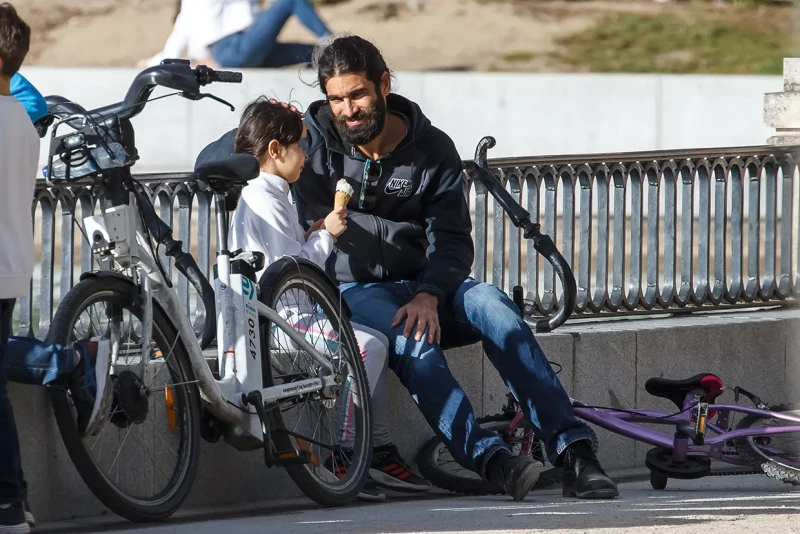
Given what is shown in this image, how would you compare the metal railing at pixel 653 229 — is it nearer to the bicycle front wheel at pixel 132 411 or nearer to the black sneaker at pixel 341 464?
the black sneaker at pixel 341 464

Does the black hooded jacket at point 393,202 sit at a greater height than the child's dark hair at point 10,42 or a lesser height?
lesser

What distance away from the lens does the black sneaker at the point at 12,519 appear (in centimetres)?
437

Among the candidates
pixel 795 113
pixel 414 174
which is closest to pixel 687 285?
pixel 795 113

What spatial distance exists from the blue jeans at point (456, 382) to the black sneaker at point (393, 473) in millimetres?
319

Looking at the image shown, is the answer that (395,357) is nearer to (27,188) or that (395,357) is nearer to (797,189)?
(27,188)

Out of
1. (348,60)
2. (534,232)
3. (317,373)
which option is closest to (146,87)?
(348,60)

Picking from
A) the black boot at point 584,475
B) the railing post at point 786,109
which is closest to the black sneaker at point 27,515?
the black boot at point 584,475

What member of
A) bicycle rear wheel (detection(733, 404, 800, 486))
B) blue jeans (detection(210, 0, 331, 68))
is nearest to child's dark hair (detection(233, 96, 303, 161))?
bicycle rear wheel (detection(733, 404, 800, 486))

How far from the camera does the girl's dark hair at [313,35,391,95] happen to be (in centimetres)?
559

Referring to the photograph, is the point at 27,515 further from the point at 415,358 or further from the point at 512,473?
the point at 512,473

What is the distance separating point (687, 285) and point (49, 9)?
12228 millimetres

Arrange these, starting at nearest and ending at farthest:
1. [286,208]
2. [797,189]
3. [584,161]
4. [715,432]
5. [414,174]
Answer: [286,208], [414,174], [715,432], [584,161], [797,189]

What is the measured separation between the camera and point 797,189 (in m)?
7.76

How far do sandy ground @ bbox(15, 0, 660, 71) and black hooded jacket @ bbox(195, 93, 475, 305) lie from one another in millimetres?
11511
